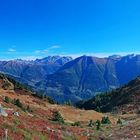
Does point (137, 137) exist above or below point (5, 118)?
below

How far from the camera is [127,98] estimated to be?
452 ft

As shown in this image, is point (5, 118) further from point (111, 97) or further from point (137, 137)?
point (111, 97)

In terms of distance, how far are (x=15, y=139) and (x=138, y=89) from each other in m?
122

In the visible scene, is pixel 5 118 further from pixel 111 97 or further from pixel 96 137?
pixel 111 97

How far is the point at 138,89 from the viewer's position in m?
146

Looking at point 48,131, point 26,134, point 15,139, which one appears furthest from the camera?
point 48,131

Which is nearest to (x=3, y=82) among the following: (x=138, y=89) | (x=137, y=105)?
(x=137, y=105)

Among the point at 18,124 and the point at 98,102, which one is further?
the point at 98,102

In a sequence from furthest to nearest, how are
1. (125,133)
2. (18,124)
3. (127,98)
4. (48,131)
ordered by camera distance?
(127,98) < (125,133) < (48,131) < (18,124)

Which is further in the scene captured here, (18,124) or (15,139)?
(18,124)

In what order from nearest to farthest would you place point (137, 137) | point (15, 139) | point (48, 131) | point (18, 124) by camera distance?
point (15, 139)
point (18, 124)
point (48, 131)
point (137, 137)

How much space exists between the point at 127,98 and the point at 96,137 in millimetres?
96252

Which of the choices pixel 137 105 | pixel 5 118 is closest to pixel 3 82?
pixel 137 105

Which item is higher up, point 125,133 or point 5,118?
point 5,118
